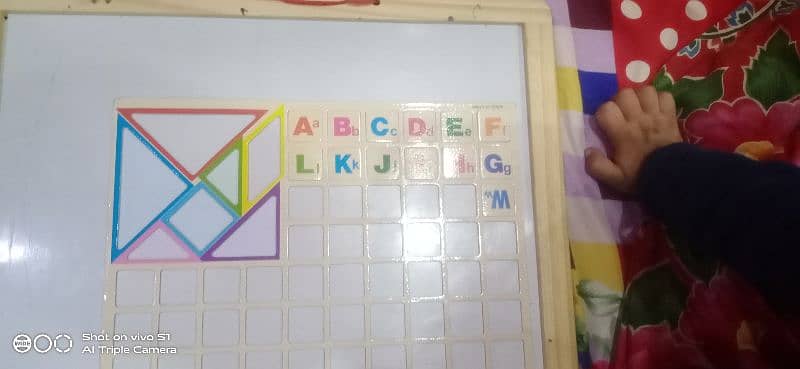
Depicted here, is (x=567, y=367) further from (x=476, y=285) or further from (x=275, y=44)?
(x=275, y=44)

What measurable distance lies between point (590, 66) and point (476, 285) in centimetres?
30

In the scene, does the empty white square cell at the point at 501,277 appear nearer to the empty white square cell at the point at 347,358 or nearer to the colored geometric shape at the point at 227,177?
the empty white square cell at the point at 347,358

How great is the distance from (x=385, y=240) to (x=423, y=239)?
0.04 m

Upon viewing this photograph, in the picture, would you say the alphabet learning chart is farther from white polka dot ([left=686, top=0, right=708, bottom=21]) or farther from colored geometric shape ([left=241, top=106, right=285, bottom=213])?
white polka dot ([left=686, top=0, right=708, bottom=21])

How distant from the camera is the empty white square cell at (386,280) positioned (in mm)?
678

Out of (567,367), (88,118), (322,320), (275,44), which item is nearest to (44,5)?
(88,118)

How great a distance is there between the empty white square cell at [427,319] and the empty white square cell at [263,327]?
143mm

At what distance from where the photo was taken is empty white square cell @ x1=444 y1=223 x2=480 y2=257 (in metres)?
0.70

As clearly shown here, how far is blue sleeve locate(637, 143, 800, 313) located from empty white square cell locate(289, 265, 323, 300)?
38cm

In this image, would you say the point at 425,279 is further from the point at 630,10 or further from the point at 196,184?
the point at 630,10

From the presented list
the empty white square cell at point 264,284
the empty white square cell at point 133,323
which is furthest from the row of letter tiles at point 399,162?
the empty white square cell at point 133,323

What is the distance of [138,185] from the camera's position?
67cm

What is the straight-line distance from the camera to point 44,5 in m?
0.69

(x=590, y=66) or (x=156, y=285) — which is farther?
(x=590, y=66)
